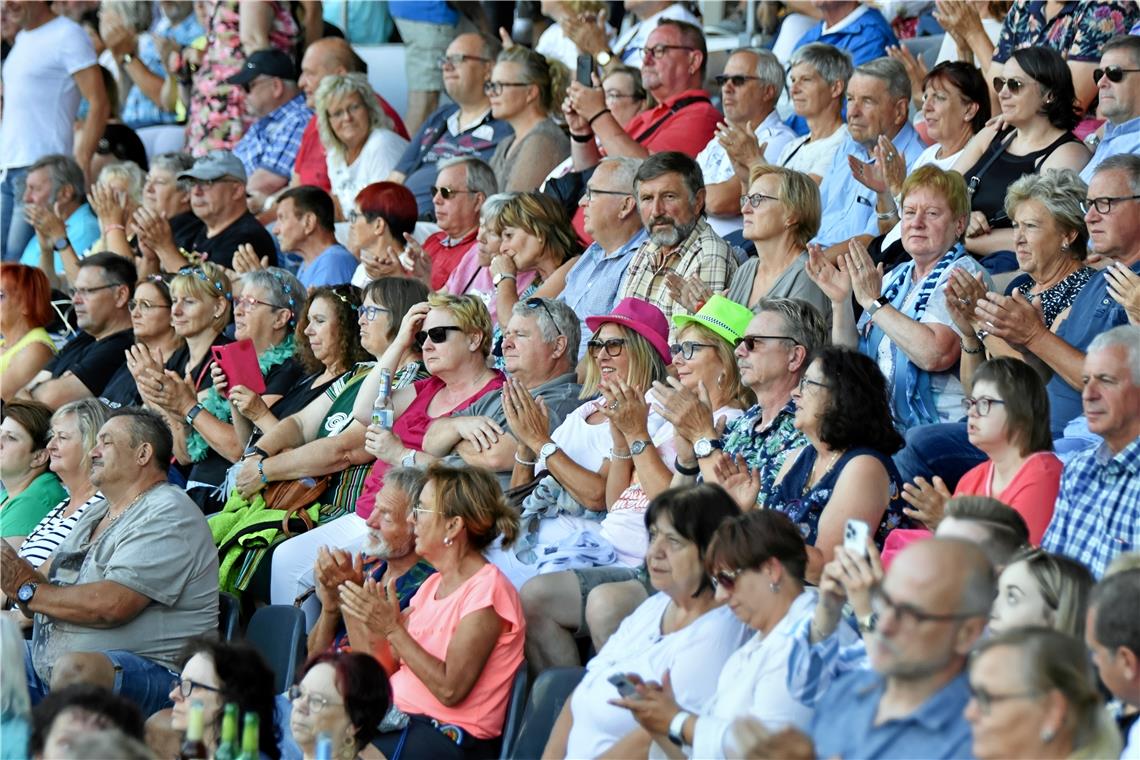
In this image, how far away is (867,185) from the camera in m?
6.48

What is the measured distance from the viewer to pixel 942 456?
198 inches

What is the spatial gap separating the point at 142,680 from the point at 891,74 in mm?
3535

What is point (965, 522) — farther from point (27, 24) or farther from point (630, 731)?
point (27, 24)

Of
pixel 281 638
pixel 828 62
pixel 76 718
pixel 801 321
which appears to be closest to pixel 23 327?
pixel 281 638

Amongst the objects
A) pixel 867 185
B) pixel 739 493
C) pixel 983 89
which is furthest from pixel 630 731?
pixel 983 89

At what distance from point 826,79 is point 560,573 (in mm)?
2982

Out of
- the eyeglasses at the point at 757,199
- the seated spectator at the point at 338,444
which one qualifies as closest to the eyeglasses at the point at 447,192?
the seated spectator at the point at 338,444

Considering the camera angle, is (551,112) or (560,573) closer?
(560,573)

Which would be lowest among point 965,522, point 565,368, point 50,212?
point 50,212

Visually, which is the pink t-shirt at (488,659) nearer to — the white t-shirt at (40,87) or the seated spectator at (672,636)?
the seated spectator at (672,636)

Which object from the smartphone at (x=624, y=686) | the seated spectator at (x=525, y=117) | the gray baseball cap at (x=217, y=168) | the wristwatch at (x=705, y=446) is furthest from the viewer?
the gray baseball cap at (x=217, y=168)

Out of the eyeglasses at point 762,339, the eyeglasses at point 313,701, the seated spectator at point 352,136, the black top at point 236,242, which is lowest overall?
the black top at point 236,242

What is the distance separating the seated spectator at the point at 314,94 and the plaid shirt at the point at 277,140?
0.08 metres

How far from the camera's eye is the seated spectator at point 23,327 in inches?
305
